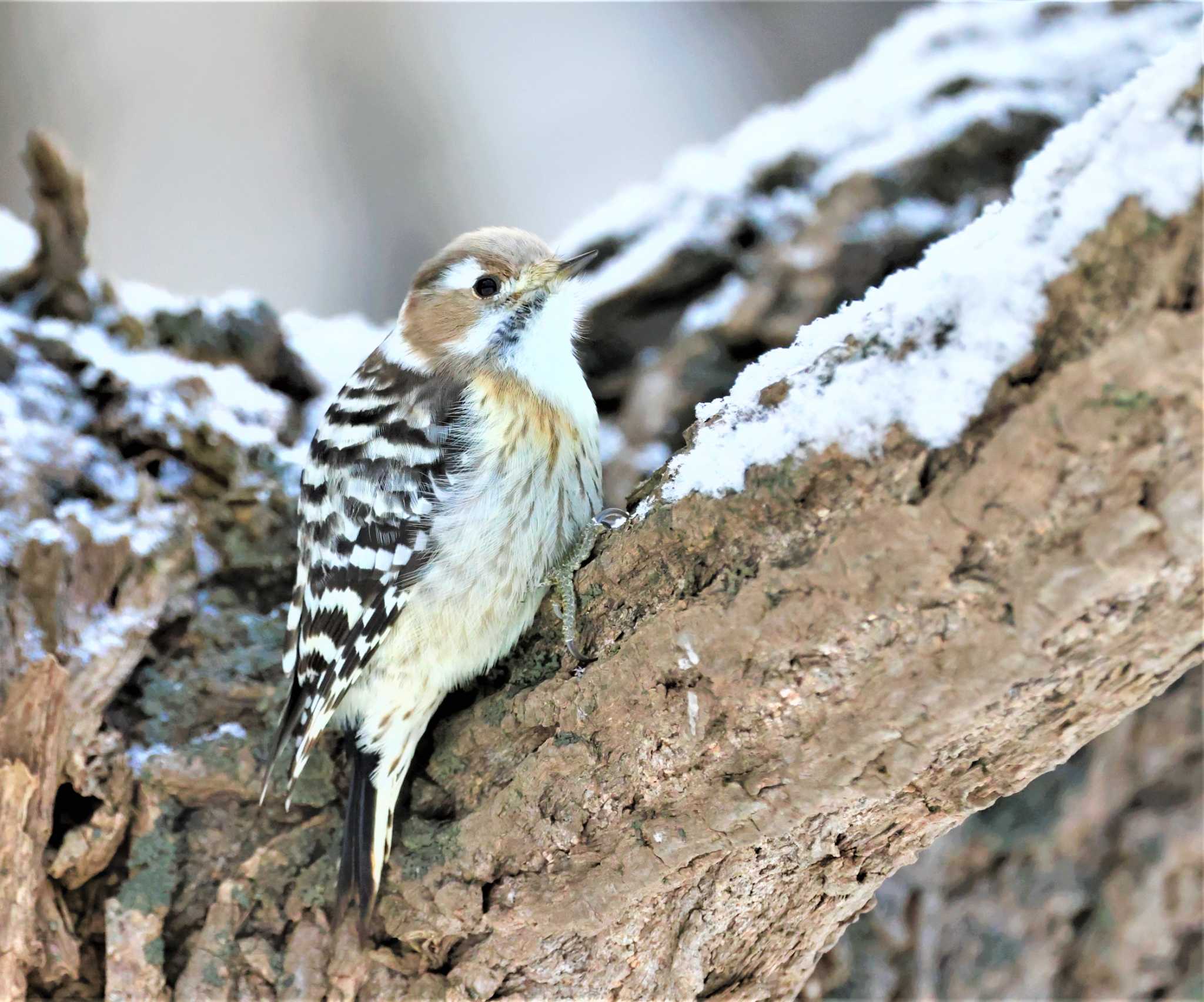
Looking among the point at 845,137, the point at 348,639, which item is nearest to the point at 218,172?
the point at 845,137

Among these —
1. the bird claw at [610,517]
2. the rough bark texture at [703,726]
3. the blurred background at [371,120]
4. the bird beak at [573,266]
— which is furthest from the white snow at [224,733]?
the blurred background at [371,120]

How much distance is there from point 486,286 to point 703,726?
1542 millimetres

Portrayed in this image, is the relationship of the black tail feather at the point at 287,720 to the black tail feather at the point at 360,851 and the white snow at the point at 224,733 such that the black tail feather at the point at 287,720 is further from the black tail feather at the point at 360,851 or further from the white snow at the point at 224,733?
the black tail feather at the point at 360,851

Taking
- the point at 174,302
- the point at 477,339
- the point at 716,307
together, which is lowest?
the point at 477,339

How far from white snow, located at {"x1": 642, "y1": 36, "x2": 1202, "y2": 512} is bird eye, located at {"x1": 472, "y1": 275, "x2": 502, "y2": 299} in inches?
52.2

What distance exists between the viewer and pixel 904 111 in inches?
165

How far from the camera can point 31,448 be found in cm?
279

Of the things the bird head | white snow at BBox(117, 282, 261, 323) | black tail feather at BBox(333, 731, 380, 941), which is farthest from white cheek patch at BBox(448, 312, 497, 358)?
white snow at BBox(117, 282, 261, 323)

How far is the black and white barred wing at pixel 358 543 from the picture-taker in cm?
241

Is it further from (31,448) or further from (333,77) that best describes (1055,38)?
(333,77)

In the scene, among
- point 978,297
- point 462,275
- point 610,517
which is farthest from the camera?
point 462,275

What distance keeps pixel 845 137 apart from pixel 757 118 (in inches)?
31.7

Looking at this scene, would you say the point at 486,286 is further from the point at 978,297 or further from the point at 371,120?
the point at 371,120

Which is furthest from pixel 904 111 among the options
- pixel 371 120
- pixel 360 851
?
pixel 371 120
